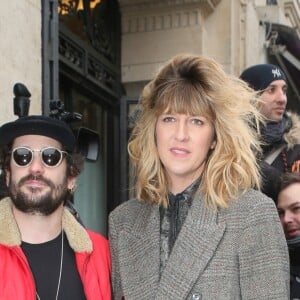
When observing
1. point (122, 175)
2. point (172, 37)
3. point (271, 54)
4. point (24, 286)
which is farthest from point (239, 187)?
point (271, 54)

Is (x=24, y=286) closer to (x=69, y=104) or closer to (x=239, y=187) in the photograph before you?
(x=239, y=187)

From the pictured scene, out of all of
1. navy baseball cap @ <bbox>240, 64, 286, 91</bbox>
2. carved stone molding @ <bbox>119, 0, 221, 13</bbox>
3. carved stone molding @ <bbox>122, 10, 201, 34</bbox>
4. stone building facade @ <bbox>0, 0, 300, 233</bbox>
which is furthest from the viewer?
carved stone molding @ <bbox>122, 10, 201, 34</bbox>

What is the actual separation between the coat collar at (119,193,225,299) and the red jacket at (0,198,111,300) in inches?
5.8

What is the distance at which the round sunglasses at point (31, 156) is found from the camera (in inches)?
117

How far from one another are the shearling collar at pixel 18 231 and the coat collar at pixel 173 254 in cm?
21

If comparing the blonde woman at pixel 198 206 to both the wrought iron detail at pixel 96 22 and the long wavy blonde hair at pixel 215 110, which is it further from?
the wrought iron detail at pixel 96 22

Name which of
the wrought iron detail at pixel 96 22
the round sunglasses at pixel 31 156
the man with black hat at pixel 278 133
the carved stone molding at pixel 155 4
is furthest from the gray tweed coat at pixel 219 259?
the carved stone molding at pixel 155 4

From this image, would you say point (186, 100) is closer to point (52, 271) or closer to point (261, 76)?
point (52, 271)

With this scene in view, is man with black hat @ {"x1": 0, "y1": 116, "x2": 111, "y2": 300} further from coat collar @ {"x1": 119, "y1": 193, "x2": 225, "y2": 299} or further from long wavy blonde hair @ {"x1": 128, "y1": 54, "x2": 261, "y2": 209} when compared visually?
long wavy blonde hair @ {"x1": 128, "y1": 54, "x2": 261, "y2": 209}

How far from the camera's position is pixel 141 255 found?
2.88m

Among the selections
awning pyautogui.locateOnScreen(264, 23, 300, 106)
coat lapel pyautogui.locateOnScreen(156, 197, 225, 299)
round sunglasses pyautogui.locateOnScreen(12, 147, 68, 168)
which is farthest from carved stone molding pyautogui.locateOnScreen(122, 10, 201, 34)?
coat lapel pyautogui.locateOnScreen(156, 197, 225, 299)

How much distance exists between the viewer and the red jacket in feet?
9.00

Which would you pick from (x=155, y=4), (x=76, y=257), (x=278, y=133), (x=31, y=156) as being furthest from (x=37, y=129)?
(x=155, y=4)

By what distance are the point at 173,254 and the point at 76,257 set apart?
1.65 ft
